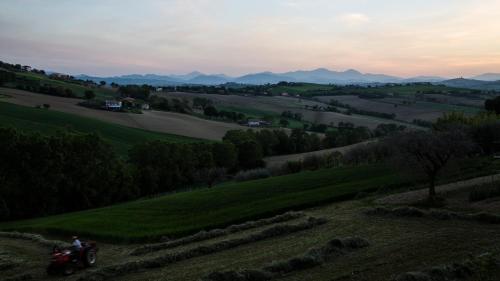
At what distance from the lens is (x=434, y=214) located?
87.1ft

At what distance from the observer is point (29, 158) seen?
189ft

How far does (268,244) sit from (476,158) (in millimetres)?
33437

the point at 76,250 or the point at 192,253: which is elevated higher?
the point at 76,250

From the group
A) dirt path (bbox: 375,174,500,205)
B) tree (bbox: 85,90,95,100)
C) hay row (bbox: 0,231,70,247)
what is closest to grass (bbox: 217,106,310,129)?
tree (bbox: 85,90,95,100)

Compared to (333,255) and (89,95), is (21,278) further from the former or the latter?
(89,95)

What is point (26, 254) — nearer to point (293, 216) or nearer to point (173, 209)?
A: point (173, 209)

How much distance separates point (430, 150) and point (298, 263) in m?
17.4

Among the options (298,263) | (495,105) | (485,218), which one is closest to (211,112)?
(495,105)

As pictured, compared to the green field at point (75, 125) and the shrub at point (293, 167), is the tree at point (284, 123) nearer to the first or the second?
the green field at point (75, 125)

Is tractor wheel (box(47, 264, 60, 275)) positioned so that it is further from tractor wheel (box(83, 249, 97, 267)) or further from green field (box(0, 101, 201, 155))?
green field (box(0, 101, 201, 155))

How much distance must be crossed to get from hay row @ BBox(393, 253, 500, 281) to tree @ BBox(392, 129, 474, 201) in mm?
15574

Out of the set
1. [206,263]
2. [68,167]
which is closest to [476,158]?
[206,263]

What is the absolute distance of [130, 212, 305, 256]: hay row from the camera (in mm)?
28000

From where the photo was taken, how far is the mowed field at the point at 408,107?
135125 mm
